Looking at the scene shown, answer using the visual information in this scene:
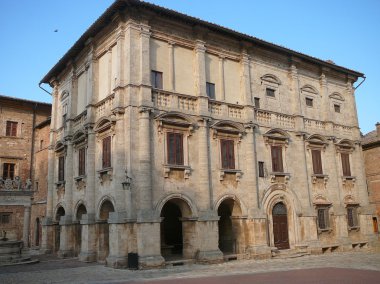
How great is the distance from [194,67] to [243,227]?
30.6 feet

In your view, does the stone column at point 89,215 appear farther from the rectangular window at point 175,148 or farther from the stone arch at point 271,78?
the stone arch at point 271,78

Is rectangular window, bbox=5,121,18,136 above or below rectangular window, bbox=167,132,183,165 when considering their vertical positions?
above

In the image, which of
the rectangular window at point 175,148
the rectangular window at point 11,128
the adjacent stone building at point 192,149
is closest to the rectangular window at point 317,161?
the adjacent stone building at point 192,149

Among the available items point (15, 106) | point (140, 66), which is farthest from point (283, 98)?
point (15, 106)

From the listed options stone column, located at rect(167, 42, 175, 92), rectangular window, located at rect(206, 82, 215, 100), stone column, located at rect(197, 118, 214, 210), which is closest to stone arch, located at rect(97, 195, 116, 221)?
stone column, located at rect(197, 118, 214, 210)

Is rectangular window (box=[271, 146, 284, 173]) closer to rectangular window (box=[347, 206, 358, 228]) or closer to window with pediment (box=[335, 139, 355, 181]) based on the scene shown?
window with pediment (box=[335, 139, 355, 181])

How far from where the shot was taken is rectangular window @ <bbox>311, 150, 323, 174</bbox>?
25875mm

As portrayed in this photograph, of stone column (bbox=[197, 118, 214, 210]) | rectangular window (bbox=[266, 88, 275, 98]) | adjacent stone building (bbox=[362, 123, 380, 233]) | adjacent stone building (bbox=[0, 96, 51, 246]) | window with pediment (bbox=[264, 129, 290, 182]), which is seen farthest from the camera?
adjacent stone building (bbox=[362, 123, 380, 233])

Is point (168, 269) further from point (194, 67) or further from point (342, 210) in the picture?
point (342, 210)

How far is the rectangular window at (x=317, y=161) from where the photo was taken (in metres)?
25.9

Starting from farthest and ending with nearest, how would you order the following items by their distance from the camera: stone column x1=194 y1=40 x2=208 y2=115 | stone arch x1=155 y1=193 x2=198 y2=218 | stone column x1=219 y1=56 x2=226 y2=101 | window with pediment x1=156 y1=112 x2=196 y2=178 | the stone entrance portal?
the stone entrance portal < stone column x1=219 y1=56 x2=226 y2=101 < stone column x1=194 y1=40 x2=208 y2=115 < window with pediment x1=156 y1=112 x2=196 y2=178 < stone arch x1=155 y1=193 x2=198 y2=218

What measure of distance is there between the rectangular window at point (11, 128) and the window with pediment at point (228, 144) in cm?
2013

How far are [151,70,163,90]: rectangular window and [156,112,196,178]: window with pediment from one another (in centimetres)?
173

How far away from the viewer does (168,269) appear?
56.9 ft
